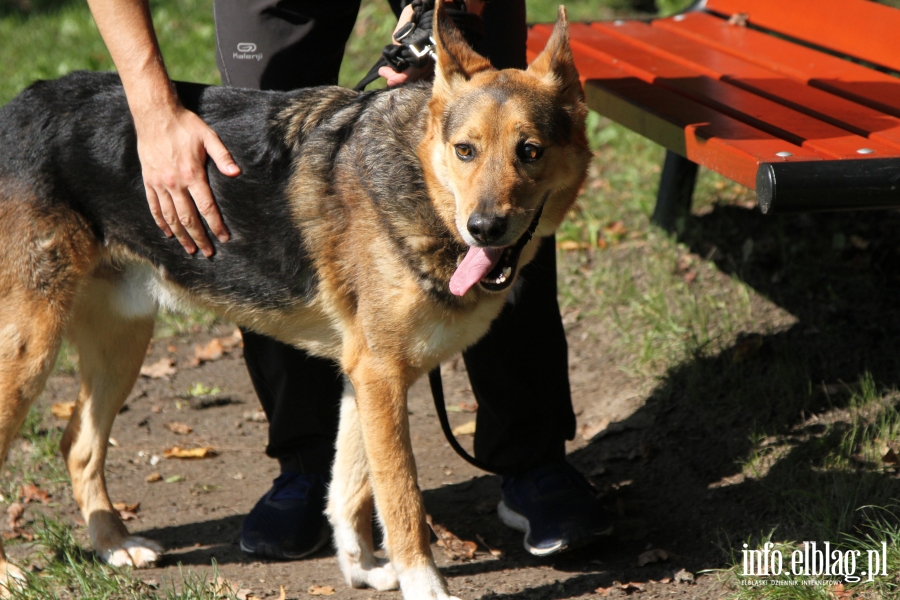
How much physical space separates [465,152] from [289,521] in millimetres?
1637

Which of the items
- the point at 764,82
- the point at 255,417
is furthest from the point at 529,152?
the point at 255,417

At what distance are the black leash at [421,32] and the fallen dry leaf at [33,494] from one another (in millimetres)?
2389

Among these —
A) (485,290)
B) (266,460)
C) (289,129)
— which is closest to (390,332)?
(485,290)

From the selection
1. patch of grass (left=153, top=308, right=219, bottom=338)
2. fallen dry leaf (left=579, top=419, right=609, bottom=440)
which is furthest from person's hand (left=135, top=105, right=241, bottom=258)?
patch of grass (left=153, top=308, right=219, bottom=338)

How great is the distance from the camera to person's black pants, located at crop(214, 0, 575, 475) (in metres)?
3.18

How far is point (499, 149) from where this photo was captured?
2652 mm

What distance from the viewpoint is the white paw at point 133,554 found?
3.27m

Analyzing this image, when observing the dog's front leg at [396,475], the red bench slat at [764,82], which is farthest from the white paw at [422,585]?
the red bench slat at [764,82]

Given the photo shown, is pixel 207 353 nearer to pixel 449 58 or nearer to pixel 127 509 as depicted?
pixel 127 509

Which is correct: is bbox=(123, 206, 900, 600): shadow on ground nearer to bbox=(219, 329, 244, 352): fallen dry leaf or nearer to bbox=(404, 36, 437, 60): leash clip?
bbox=(219, 329, 244, 352): fallen dry leaf

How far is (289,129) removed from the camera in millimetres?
2984

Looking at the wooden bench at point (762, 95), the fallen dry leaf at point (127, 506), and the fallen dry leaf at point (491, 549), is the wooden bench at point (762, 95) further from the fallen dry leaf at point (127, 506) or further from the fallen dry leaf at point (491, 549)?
the fallen dry leaf at point (127, 506)

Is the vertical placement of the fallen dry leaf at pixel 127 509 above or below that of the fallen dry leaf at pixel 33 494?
below

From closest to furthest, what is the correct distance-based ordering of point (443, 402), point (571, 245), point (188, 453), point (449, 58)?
point (449, 58)
point (443, 402)
point (188, 453)
point (571, 245)
